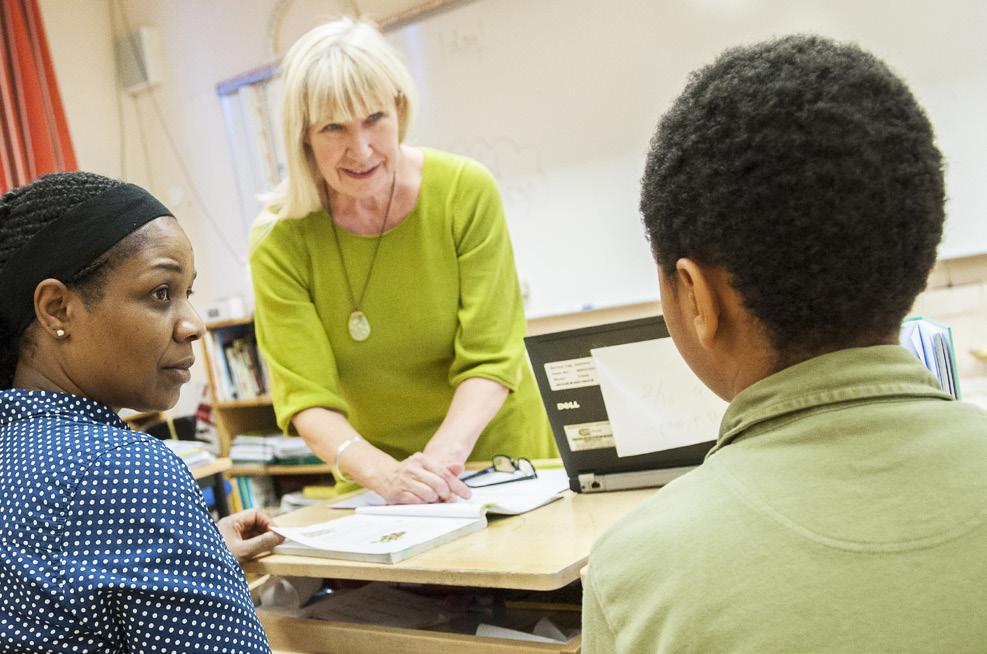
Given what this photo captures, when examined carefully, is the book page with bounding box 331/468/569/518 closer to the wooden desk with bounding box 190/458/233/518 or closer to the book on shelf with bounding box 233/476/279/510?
the wooden desk with bounding box 190/458/233/518

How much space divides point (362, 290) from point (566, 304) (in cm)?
206

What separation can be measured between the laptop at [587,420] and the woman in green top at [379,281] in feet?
0.97

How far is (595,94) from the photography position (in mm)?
3855

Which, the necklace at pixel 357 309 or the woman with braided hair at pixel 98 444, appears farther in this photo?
the necklace at pixel 357 309

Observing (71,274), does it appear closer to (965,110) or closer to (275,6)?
(965,110)

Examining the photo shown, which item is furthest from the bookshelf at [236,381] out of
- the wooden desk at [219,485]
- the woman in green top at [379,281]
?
the woman in green top at [379,281]

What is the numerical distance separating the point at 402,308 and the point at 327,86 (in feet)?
1.64

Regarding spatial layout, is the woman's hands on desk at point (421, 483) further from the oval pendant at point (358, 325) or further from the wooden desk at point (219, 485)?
the wooden desk at point (219, 485)

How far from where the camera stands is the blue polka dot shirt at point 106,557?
0.95 m

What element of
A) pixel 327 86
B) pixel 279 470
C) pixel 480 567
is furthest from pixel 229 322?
pixel 480 567

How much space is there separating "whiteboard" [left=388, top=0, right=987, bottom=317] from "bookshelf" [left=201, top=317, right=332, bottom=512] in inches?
54.7

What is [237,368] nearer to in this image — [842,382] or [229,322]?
[229,322]

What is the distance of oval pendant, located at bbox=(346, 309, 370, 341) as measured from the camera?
2.08 m

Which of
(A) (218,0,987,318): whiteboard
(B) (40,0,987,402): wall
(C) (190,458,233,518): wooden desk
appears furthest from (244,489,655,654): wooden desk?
(B) (40,0,987,402): wall
